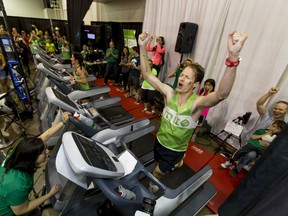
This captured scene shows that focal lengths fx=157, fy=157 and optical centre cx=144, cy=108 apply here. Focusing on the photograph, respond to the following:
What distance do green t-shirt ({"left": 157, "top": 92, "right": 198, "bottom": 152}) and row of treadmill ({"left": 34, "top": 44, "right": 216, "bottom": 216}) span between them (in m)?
0.34

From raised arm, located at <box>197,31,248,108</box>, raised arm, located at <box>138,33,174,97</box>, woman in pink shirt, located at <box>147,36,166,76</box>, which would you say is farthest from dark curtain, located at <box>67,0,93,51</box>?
raised arm, located at <box>197,31,248,108</box>

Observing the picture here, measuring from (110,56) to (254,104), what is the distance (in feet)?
14.7

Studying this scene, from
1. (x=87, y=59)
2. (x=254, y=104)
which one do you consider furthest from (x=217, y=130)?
(x=87, y=59)

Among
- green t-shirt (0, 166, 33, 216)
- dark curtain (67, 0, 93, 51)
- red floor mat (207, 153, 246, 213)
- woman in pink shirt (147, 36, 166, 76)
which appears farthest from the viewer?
dark curtain (67, 0, 93, 51)

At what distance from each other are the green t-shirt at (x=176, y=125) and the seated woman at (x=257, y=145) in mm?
1379

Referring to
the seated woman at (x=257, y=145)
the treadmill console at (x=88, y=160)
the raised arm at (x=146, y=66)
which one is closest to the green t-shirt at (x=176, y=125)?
the raised arm at (x=146, y=66)

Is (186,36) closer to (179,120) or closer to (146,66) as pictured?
(146,66)

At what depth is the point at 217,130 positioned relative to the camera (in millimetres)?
3297

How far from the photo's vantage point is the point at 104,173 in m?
0.85

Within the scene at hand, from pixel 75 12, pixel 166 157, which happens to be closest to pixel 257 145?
pixel 166 157

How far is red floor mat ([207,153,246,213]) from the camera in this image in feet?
6.72

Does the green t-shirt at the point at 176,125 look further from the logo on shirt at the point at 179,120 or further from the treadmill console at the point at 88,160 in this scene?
the treadmill console at the point at 88,160

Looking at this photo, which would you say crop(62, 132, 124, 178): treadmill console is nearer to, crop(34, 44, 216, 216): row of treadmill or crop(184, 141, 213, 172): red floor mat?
crop(34, 44, 216, 216): row of treadmill

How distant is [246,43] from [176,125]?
2.26m
